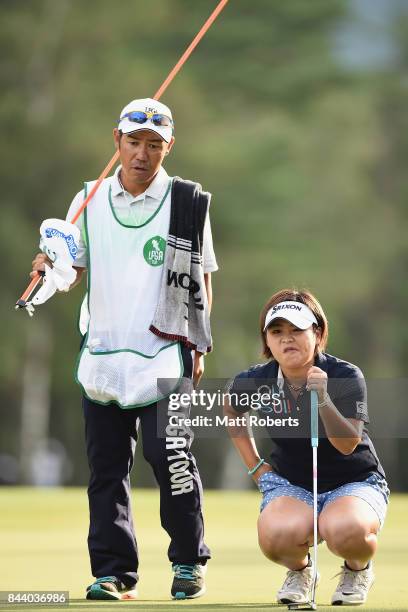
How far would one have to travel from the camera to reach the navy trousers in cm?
607

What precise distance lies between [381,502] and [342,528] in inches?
11.5

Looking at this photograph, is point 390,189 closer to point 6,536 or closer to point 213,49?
point 213,49

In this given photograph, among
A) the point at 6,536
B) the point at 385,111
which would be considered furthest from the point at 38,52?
the point at 6,536

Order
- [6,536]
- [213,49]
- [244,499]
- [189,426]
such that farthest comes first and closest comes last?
[213,49], [244,499], [6,536], [189,426]

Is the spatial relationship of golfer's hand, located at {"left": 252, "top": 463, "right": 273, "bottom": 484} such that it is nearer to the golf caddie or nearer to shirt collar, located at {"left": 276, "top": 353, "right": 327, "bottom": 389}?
the golf caddie

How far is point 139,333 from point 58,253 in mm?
467

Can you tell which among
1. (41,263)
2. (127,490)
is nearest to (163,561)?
(127,490)

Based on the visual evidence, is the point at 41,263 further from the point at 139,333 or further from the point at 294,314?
the point at 294,314

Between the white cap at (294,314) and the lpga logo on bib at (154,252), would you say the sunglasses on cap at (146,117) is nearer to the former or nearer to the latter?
the lpga logo on bib at (154,252)

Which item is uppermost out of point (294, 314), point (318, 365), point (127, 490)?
point (294, 314)

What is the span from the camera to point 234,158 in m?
30.7

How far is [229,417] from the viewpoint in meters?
6.19

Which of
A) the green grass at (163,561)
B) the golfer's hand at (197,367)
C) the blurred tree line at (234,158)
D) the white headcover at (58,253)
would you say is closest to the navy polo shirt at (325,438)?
the golfer's hand at (197,367)

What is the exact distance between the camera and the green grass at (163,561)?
19.3 ft
